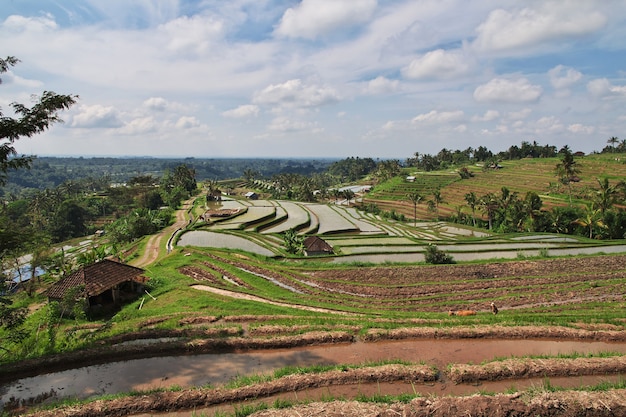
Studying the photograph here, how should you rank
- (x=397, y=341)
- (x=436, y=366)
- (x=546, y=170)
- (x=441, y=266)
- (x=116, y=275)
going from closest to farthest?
(x=436, y=366)
(x=397, y=341)
(x=116, y=275)
(x=441, y=266)
(x=546, y=170)

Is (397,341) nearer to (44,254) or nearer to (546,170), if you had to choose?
(44,254)

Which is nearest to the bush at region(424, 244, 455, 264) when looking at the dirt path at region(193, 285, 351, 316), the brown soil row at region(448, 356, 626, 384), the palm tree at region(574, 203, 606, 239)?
the dirt path at region(193, 285, 351, 316)

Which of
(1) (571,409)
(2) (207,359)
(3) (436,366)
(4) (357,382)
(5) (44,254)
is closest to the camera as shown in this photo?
(1) (571,409)

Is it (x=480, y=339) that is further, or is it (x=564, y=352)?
(x=480, y=339)

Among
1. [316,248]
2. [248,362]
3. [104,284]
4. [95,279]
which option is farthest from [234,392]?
[316,248]

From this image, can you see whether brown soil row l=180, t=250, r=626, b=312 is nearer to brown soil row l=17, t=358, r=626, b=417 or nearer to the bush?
the bush

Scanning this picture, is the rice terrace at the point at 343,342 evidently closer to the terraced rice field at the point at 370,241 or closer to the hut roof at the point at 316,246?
the terraced rice field at the point at 370,241

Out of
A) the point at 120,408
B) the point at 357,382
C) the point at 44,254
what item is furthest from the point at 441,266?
the point at 44,254
